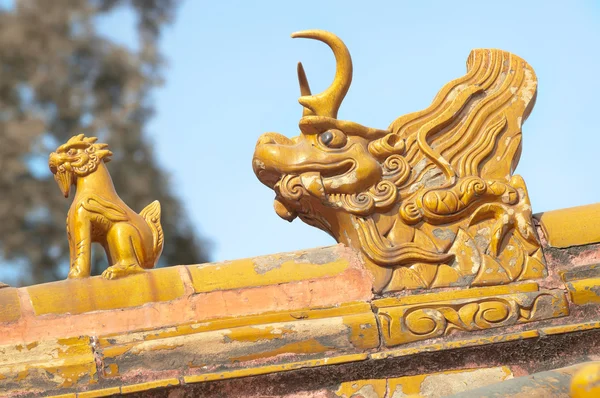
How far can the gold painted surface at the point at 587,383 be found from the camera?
2.87 m

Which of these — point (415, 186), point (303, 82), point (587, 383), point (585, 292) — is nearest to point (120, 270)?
point (303, 82)

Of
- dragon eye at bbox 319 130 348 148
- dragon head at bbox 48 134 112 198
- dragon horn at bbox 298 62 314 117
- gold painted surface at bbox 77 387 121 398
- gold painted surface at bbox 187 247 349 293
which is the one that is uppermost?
dragon horn at bbox 298 62 314 117

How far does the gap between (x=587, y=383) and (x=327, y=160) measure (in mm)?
2042

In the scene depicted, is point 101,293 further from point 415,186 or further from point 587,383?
point 587,383

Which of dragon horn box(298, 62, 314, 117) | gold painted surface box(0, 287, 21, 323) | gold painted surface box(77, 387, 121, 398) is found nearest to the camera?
gold painted surface box(77, 387, 121, 398)

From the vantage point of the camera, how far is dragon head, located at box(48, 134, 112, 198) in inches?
197

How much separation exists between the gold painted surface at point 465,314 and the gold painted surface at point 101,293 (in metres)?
0.88

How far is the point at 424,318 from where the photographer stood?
441 centimetres

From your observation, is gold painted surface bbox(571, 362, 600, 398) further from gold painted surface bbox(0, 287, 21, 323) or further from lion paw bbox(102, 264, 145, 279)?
gold painted surface bbox(0, 287, 21, 323)

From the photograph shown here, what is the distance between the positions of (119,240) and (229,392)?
0.91 meters

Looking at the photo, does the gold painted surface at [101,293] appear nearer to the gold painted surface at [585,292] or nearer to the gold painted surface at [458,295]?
the gold painted surface at [458,295]

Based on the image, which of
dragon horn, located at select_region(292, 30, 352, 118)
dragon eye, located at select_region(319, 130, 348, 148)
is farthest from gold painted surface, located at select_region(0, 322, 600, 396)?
dragon horn, located at select_region(292, 30, 352, 118)

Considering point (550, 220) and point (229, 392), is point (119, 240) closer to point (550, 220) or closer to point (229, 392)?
point (229, 392)

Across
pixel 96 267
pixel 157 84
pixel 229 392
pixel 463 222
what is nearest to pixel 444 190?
pixel 463 222
